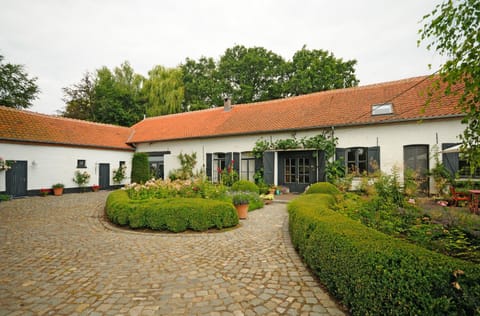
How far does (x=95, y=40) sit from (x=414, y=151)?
15.0m

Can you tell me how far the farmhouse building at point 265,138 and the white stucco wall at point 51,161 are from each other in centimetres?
4

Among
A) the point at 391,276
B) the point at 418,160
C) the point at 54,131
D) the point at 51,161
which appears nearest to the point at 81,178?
the point at 51,161

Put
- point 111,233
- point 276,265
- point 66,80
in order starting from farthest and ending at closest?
1. point 66,80
2. point 111,233
3. point 276,265

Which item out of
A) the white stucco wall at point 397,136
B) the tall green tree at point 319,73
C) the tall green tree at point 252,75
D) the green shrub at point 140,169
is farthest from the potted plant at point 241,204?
the tall green tree at point 252,75

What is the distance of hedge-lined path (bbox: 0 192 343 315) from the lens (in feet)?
8.95

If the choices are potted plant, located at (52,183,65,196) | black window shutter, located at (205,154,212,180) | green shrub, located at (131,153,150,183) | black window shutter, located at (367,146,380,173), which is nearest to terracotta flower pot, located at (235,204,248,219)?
black window shutter, located at (367,146,380,173)

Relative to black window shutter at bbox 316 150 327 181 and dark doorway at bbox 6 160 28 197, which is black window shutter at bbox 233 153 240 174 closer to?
black window shutter at bbox 316 150 327 181

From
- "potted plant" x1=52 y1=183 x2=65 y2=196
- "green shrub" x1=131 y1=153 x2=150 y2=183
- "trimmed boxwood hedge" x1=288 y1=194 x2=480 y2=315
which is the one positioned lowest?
"potted plant" x1=52 y1=183 x2=65 y2=196

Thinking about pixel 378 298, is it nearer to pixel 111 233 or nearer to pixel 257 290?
pixel 257 290

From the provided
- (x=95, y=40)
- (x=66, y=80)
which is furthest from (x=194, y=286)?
(x=66, y=80)

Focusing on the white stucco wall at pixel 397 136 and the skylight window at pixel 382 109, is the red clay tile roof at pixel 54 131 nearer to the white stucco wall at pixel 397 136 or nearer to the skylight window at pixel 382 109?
the white stucco wall at pixel 397 136

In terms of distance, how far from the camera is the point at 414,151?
10156 mm

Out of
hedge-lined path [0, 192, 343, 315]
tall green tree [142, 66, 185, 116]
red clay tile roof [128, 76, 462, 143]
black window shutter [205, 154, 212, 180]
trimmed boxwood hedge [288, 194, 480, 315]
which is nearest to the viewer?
trimmed boxwood hedge [288, 194, 480, 315]

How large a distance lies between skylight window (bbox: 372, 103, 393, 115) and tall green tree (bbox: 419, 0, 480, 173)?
9.77m
